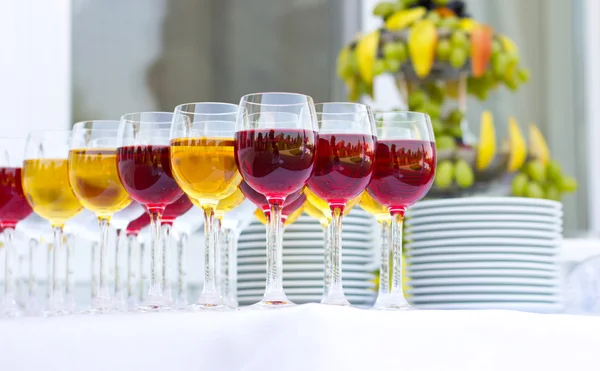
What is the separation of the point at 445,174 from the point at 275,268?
0.84 metres

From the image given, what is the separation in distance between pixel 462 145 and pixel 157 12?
148 centimetres

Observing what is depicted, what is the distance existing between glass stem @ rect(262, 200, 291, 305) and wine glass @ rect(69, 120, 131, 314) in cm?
24

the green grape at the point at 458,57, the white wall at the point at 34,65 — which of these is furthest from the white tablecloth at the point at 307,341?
the white wall at the point at 34,65

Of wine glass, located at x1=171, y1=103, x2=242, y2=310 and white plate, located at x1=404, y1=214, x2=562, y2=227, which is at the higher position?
wine glass, located at x1=171, y1=103, x2=242, y2=310

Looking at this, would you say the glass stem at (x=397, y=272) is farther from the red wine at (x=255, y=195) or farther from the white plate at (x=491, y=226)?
the white plate at (x=491, y=226)

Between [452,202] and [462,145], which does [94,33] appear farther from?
[452,202]

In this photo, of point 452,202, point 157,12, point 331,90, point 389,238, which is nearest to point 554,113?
point 331,90

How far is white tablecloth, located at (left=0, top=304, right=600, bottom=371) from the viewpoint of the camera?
81 centimetres

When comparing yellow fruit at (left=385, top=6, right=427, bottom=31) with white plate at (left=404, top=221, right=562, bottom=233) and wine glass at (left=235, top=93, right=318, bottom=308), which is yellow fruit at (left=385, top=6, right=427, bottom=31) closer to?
white plate at (left=404, top=221, right=562, bottom=233)

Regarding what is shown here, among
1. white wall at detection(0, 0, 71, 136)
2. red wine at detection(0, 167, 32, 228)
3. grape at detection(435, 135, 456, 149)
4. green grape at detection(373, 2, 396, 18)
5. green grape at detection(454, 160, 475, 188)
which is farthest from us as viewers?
white wall at detection(0, 0, 71, 136)

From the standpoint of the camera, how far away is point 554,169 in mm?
1959

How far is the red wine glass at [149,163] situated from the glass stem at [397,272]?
0.89 ft

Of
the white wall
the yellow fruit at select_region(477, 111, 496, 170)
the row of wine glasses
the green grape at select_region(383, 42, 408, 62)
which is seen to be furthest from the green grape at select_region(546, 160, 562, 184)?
the white wall

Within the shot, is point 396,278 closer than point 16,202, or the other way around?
point 396,278
